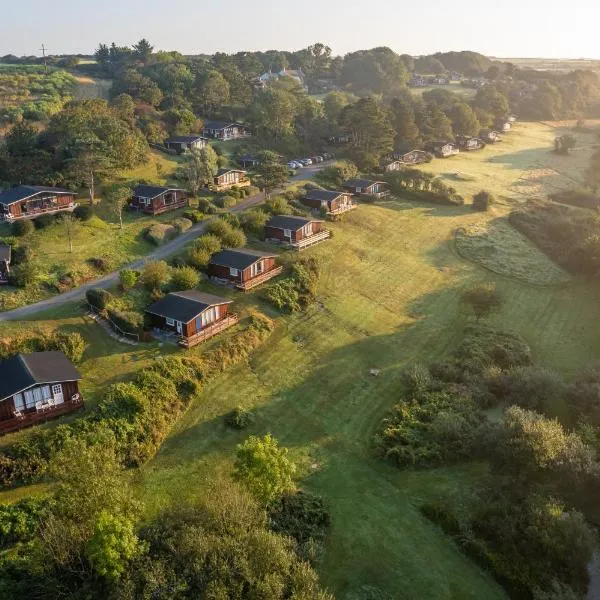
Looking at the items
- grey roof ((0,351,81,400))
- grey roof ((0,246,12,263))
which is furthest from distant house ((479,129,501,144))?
grey roof ((0,351,81,400))

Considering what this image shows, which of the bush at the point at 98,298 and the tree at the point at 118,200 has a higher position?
the tree at the point at 118,200

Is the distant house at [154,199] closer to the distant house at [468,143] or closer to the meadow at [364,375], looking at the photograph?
the meadow at [364,375]

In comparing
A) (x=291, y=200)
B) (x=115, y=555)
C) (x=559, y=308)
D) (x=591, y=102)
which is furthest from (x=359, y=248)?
(x=591, y=102)

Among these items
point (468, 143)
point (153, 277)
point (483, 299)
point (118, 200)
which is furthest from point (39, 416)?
point (468, 143)

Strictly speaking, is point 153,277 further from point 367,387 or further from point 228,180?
point 228,180

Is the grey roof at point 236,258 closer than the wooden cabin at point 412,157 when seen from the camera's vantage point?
Yes

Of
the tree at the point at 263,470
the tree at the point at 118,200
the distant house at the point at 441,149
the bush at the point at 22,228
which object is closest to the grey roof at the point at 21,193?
the bush at the point at 22,228

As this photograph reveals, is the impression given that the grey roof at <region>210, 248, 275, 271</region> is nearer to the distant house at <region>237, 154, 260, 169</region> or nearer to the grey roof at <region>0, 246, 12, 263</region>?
the grey roof at <region>0, 246, 12, 263</region>
